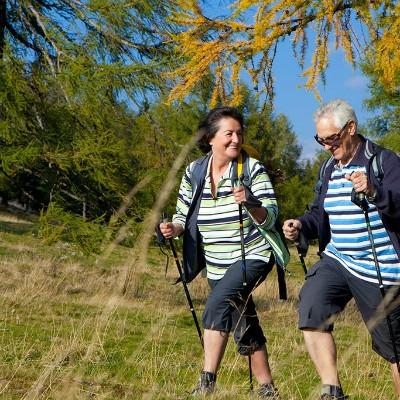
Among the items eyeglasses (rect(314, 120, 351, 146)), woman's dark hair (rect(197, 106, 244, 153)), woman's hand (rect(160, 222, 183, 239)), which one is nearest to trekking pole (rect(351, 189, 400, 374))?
eyeglasses (rect(314, 120, 351, 146))

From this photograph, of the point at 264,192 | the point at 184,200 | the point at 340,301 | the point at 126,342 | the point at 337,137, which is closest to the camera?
the point at 337,137

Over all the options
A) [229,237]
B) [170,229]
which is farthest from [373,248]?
[170,229]

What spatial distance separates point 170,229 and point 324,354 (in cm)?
118

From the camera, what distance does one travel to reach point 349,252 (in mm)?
3965

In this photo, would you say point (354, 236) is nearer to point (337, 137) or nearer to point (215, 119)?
point (337, 137)

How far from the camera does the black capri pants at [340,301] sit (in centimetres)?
386

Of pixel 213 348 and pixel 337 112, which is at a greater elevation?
pixel 337 112

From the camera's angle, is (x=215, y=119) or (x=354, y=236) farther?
(x=215, y=119)

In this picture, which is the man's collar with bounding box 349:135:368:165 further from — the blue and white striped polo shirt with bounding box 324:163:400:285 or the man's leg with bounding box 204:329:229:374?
the man's leg with bounding box 204:329:229:374

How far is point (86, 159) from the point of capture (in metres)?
9.78

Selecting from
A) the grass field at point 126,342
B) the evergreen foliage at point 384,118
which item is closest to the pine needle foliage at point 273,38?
the grass field at point 126,342

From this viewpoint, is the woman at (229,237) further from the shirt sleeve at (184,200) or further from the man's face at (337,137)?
the man's face at (337,137)

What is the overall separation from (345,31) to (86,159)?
4180mm

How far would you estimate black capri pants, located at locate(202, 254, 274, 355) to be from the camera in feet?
13.7
